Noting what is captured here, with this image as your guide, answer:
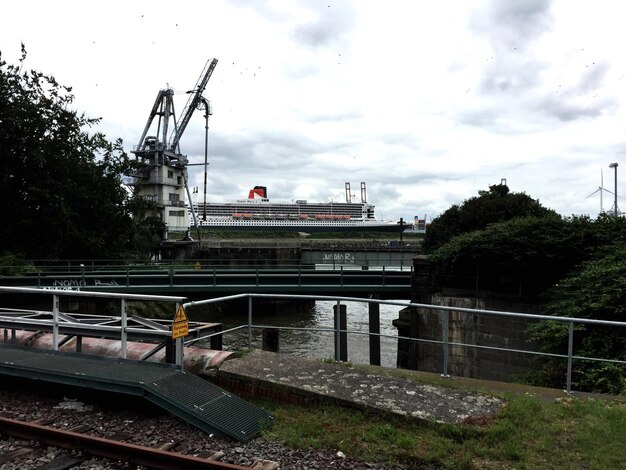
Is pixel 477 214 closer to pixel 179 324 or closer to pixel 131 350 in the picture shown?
pixel 131 350

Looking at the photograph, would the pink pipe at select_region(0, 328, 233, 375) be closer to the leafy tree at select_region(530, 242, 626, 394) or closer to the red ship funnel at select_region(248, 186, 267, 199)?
the leafy tree at select_region(530, 242, 626, 394)

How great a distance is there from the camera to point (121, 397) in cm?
642

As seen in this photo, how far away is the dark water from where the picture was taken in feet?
68.8

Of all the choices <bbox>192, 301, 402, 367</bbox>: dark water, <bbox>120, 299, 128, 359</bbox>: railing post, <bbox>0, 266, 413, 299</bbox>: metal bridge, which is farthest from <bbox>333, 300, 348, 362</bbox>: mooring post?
<bbox>0, 266, 413, 299</bbox>: metal bridge

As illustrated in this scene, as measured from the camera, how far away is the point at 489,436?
16.4 ft

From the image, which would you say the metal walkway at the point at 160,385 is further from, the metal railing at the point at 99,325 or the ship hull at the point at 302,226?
the ship hull at the point at 302,226

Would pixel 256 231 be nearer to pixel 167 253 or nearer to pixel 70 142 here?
pixel 167 253

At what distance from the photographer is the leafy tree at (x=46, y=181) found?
1144 inches

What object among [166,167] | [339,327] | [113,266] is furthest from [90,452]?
[166,167]

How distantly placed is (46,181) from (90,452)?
2850cm

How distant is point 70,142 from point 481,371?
2883 centimetres

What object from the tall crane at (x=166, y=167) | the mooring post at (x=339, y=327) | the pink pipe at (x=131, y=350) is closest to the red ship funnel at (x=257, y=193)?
the tall crane at (x=166, y=167)

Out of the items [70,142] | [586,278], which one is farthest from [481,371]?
[70,142]

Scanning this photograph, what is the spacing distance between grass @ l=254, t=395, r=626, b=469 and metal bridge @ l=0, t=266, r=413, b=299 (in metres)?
18.1
